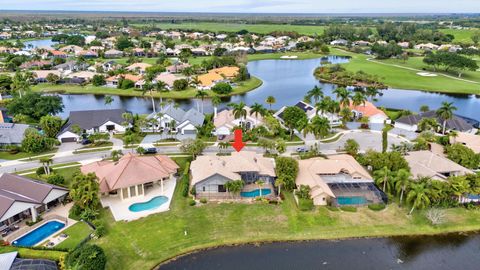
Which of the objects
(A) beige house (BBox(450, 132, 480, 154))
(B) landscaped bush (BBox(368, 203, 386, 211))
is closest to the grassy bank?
(A) beige house (BBox(450, 132, 480, 154))

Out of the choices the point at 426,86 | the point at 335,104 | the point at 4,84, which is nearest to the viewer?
the point at 335,104

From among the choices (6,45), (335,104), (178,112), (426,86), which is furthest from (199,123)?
(6,45)

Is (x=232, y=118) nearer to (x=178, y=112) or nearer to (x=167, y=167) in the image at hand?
(x=178, y=112)

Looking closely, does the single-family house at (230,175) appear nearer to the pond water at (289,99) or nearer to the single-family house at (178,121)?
the single-family house at (178,121)

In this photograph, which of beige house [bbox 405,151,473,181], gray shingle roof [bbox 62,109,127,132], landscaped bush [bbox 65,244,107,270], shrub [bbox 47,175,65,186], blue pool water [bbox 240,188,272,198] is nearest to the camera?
landscaped bush [bbox 65,244,107,270]

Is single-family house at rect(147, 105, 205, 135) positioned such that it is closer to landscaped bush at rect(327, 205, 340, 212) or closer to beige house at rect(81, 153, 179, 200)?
beige house at rect(81, 153, 179, 200)

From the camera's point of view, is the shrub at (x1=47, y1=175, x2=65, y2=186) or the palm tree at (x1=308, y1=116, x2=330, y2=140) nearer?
the shrub at (x1=47, y1=175, x2=65, y2=186)

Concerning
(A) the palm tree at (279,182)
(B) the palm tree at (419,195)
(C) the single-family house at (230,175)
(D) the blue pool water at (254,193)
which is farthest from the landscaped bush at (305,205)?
(B) the palm tree at (419,195)
